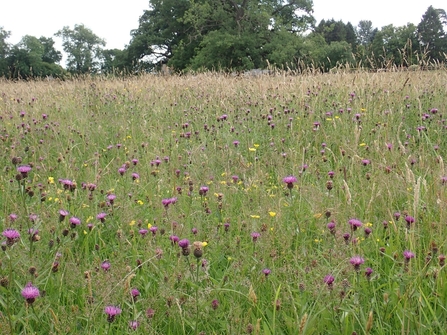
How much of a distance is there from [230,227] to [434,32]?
4054 centimetres

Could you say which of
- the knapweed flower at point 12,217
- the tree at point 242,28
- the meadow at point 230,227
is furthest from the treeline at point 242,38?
the knapweed flower at point 12,217

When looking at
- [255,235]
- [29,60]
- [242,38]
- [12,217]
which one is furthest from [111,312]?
[29,60]

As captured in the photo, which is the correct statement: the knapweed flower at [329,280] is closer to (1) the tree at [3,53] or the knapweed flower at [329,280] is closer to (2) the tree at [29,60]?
(2) the tree at [29,60]

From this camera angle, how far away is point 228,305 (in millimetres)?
1632

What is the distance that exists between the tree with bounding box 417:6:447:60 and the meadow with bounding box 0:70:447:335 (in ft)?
84.5

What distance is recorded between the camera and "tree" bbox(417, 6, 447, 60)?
30.3 meters

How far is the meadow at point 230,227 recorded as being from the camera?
147cm

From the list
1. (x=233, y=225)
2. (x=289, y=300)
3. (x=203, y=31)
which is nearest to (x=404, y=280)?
(x=289, y=300)

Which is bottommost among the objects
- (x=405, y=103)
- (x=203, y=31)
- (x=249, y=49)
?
(x=405, y=103)

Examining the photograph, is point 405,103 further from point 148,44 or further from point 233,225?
point 148,44

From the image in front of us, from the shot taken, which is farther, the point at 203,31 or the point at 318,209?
the point at 203,31

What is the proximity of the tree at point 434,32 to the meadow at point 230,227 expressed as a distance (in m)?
25.7

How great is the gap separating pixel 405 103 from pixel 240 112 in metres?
1.83

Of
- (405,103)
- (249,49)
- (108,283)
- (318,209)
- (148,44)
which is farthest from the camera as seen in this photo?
(148,44)
